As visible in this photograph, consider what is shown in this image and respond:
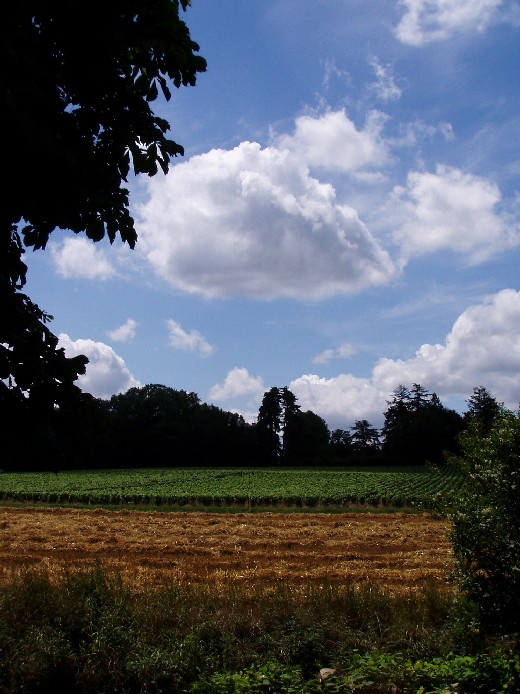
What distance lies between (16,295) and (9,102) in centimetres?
152

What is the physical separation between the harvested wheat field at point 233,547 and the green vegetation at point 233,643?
2499mm

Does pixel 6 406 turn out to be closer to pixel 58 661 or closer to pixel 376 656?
pixel 58 661

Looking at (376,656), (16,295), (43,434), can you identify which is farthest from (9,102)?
(376,656)

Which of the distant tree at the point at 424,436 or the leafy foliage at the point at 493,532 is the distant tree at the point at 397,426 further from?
the leafy foliage at the point at 493,532

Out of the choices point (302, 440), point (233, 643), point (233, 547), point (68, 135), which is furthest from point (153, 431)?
point (68, 135)

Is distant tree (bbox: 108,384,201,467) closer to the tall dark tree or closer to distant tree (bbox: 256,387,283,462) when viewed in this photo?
distant tree (bbox: 256,387,283,462)

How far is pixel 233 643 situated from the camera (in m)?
6.36

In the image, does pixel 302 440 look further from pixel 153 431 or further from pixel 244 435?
pixel 153 431

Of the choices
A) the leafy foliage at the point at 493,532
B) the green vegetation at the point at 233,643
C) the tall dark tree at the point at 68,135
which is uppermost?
the tall dark tree at the point at 68,135

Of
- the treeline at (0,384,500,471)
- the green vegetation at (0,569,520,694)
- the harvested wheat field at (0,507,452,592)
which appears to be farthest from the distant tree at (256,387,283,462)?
the green vegetation at (0,569,520,694)

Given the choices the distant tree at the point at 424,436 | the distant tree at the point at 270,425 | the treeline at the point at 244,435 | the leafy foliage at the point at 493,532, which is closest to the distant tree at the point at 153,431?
the treeline at the point at 244,435

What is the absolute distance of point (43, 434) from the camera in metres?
5.05

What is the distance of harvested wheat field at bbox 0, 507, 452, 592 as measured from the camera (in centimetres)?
1287

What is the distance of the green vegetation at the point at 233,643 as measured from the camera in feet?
16.5
